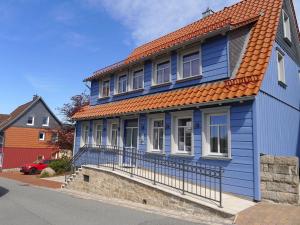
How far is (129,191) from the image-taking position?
12031 millimetres

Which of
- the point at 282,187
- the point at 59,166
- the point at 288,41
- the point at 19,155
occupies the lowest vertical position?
the point at 59,166

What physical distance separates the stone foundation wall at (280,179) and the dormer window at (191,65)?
5.38m

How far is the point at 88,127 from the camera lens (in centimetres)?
2067

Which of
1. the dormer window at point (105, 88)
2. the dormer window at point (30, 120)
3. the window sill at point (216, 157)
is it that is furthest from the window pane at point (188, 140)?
the dormer window at point (30, 120)

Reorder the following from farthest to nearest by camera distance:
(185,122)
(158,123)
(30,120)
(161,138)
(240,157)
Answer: (30,120) → (158,123) → (161,138) → (185,122) → (240,157)

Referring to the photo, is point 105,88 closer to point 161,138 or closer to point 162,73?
point 162,73

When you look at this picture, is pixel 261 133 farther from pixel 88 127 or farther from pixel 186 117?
pixel 88 127

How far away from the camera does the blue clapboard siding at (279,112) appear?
11068 millimetres

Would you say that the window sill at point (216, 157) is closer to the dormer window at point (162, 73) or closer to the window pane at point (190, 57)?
the window pane at point (190, 57)

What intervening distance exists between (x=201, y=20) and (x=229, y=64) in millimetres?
7178

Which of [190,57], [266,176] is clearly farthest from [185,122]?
[266,176]

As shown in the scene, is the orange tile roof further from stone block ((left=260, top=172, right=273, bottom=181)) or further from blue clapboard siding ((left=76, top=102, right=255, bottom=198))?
stone block ((left=260, top=172, right=273, bottom=181))

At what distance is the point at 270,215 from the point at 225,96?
14.5ft

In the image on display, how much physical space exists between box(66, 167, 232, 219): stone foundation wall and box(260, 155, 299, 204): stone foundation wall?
2.46m
